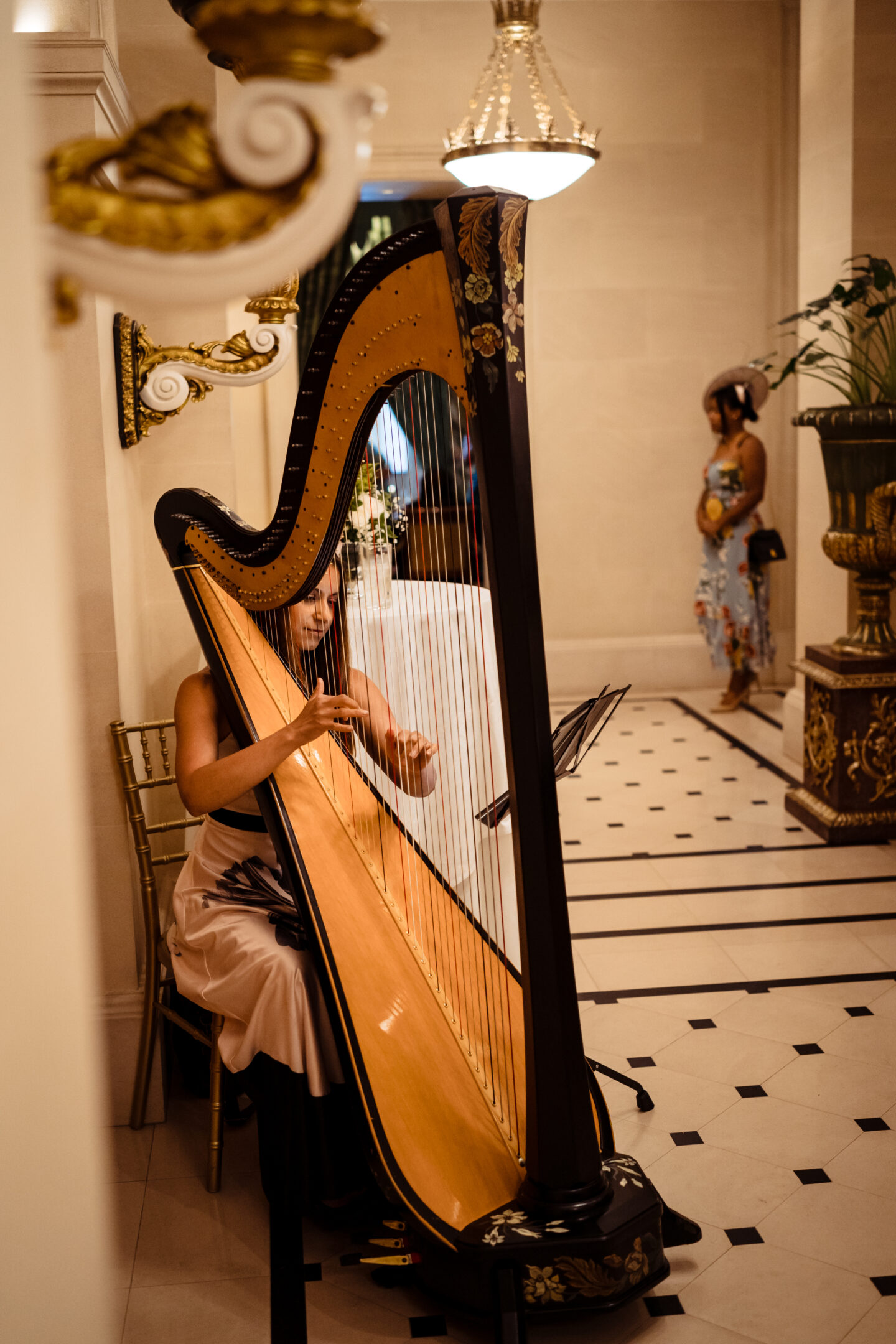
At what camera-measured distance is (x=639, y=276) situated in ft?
28.1

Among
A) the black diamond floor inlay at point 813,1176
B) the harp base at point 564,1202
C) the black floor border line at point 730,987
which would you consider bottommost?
the black diamond floor inlay at point 813,1176

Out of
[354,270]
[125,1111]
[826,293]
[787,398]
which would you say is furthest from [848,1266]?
[787,398]

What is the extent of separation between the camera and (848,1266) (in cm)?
256

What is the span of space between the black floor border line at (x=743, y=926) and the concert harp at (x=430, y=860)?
4.73 feet

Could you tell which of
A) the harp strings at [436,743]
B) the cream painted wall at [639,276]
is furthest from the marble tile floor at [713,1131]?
the cream painted wall at [639,276]

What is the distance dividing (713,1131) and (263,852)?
1.35m

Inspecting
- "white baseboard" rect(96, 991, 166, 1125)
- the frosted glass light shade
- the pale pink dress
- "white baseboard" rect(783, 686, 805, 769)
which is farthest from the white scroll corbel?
"white baseboard" rect(783, 686, 805, 769)

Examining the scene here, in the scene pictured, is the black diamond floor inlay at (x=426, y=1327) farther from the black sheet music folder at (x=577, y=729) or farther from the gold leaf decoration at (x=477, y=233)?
the gold leaf decoration at (x=477, y=233)

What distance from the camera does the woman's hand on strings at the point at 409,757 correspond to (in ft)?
8.96

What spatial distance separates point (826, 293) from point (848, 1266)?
16.2 feet

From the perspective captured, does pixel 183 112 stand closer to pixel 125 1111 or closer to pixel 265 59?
pixel 265 59

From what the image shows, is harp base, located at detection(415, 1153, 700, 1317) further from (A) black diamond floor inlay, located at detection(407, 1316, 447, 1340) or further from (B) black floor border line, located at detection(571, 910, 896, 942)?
(B) black floor border line, located at detection(571, 910, 896, 942)

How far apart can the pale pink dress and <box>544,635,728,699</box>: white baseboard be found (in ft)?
20.0

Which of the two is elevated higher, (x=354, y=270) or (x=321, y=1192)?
(x=354, y=270)
